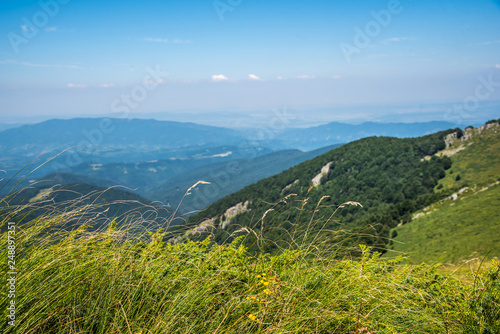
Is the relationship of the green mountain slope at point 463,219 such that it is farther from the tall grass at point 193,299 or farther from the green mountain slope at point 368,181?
the green mountain slope at point 368,181

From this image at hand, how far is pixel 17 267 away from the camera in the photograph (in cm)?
205

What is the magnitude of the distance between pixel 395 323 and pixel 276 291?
1032mm

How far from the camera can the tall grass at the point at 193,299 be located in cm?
194

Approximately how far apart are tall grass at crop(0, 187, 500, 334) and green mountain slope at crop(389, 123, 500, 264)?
14.6 feet

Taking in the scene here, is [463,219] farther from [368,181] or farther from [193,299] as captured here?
[368,181]

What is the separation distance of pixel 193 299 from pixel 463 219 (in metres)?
35.7

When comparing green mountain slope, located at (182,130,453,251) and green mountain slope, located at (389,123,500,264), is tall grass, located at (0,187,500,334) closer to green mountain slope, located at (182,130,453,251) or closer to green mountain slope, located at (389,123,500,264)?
green mountain slope, located at (389,123,500,264)

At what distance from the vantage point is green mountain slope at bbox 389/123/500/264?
20.7 m

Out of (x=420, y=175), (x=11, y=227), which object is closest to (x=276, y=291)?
(x=11, y=227)

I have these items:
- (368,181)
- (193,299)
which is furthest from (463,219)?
(368,181)

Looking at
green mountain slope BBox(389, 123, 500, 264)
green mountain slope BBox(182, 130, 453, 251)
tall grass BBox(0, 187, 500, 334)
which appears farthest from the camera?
green mountain slope BBox(182, 130, 453, 251)

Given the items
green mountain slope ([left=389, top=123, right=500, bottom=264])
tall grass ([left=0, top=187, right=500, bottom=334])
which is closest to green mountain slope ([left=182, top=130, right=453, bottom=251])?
green mountain slope ([left=389, top=123, right=500, bottom=264])

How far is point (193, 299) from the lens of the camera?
86.4 inches

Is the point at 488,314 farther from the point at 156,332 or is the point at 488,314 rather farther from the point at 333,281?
the point at 156,332
